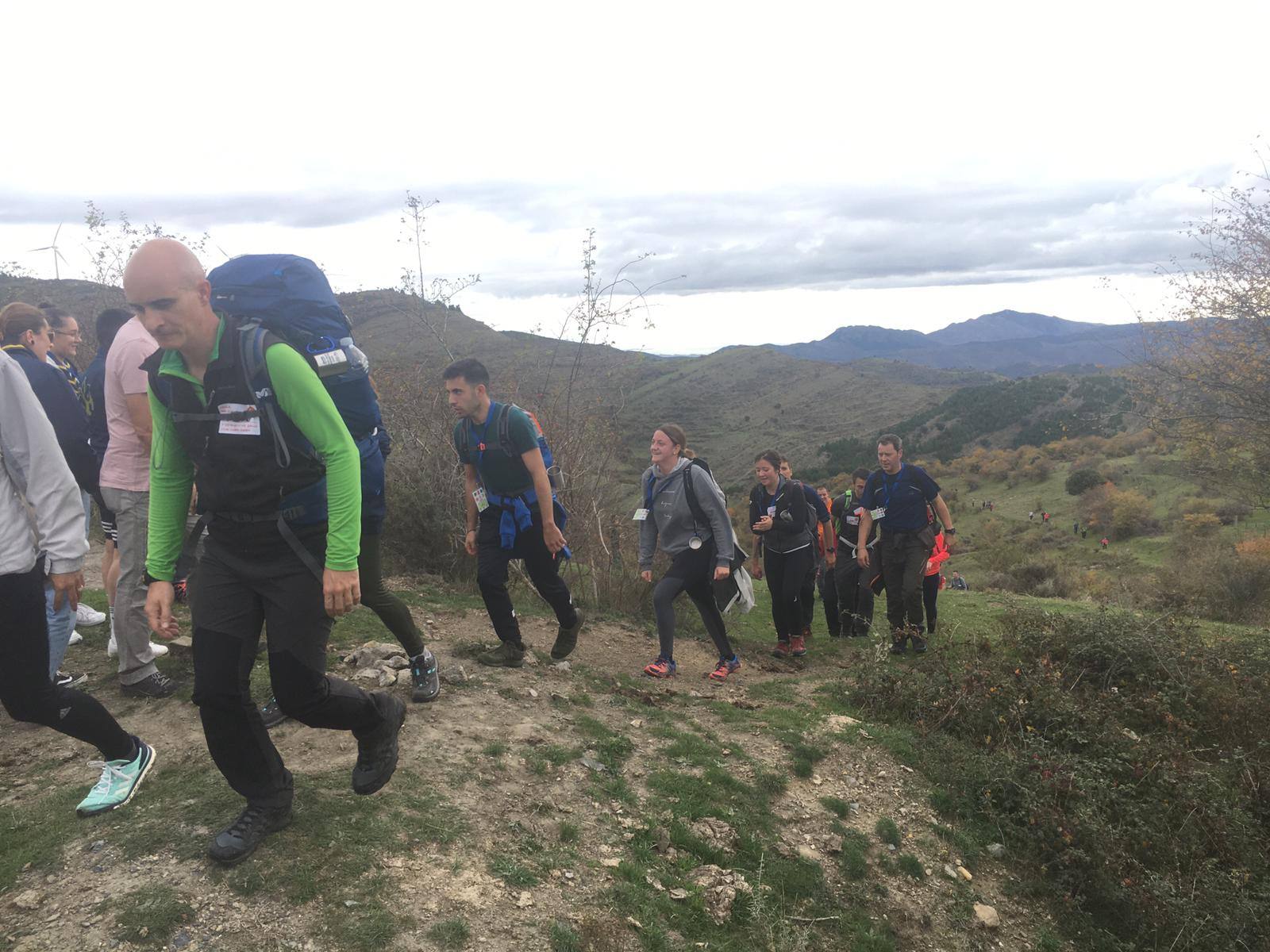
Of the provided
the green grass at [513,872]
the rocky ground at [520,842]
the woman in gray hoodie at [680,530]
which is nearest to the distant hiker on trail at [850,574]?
the woman in gray hoodie at [680,530]

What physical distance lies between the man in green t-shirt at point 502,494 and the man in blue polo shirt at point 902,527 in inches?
146

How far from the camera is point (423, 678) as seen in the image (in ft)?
14.6

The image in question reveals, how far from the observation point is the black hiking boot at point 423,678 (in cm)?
445

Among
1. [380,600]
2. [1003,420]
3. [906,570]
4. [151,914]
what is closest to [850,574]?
[906,570]

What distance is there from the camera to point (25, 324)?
4285 mm

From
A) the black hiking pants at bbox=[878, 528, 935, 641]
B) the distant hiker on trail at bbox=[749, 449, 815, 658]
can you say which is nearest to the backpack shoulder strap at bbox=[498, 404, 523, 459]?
the distant hiker on trail at bbox=[749, 449, 815, 658]

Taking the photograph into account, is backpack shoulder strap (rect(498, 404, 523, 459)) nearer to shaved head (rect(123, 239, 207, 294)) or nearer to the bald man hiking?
the bald man hiking

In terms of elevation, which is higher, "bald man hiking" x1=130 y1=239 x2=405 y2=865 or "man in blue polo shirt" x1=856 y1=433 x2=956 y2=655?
"bald man hiking" x1=130 y1=239 x2=405 y2=865

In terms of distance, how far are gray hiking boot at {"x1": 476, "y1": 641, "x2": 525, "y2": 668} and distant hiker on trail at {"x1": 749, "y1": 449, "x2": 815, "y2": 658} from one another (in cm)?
266

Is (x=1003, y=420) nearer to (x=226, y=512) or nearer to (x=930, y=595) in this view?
(x=930, y=595)

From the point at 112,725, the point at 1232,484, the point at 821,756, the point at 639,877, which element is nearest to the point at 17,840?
the point at 112,725

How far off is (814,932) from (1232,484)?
2097 cm

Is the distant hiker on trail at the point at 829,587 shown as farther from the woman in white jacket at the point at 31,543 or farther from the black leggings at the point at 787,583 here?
the woman in white jacket at the point at 31,543

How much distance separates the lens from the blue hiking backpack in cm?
248
